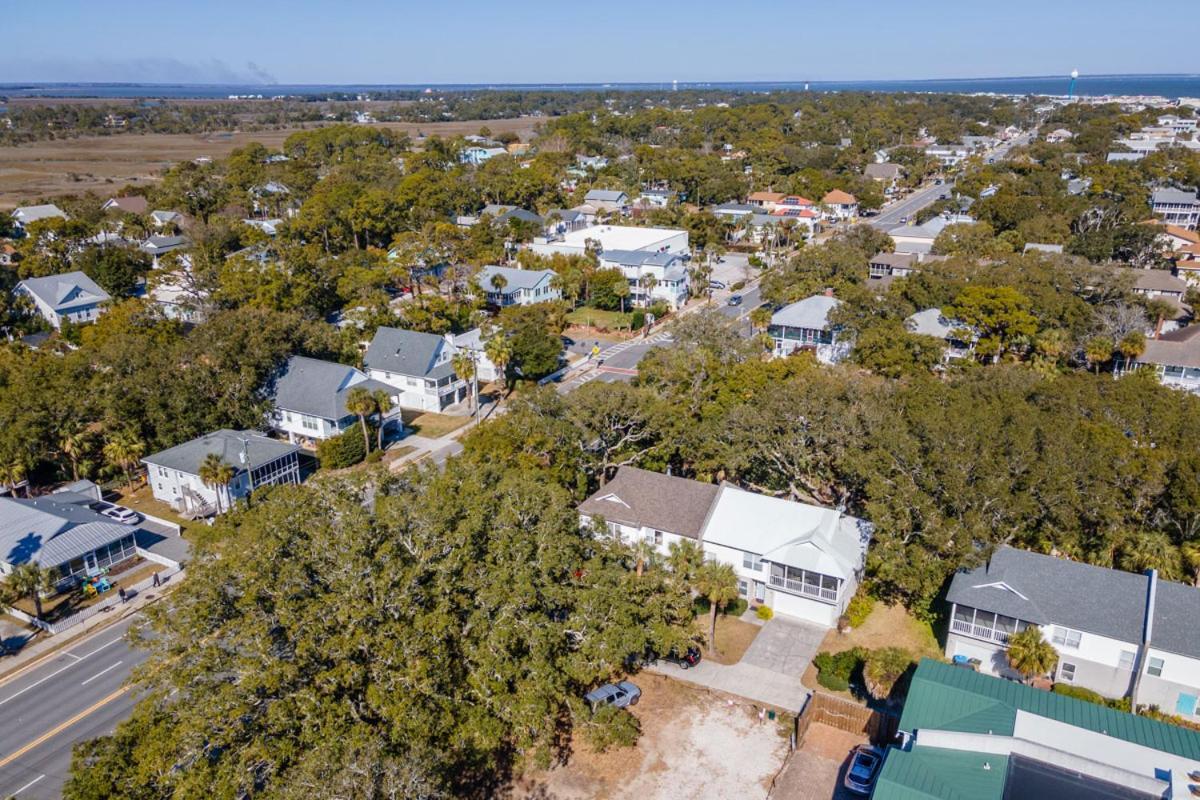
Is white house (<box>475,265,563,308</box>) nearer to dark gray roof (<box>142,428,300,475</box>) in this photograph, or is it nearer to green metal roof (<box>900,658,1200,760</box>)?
dark gray roof (<box>142,428,300,475</box>)

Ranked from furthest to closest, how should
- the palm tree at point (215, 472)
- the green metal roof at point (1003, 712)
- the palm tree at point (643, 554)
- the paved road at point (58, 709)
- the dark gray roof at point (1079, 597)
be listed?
the palm tree at point (215, 472) → the palm tree at point (643, 554) → the dark gray roof at point (1079, 597) → the paved road at point (58, 709) → the green metal roof at point (1003, 712)

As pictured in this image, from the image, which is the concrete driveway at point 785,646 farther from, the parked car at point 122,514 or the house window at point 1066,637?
the parked car at point 122,514

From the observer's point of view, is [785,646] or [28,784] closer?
[28,784]

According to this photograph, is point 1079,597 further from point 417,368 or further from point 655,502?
point 417,368

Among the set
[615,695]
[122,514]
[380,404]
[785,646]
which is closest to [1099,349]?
[785,646]

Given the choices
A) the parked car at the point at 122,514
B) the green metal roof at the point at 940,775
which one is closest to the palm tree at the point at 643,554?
the green metal roof at the point at 940,775
